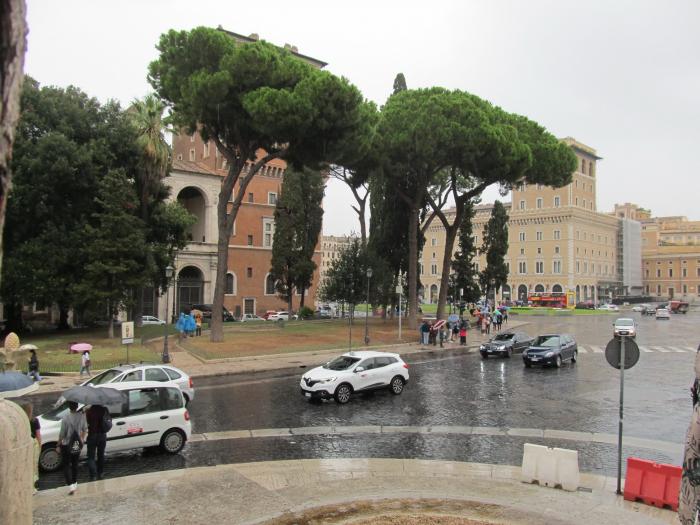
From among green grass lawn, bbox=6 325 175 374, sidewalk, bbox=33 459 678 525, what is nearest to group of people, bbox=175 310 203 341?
green grass lawn, bbox=6 325 175 374

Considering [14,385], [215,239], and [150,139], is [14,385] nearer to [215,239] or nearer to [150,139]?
[150,139]

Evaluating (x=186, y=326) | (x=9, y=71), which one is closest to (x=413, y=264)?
(x=186, y=326)

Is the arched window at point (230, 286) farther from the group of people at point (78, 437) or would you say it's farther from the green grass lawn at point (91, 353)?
the group of people at point (78, 437)

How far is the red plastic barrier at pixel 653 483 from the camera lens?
8.42m

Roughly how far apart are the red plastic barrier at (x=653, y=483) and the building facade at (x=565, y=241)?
9222cm

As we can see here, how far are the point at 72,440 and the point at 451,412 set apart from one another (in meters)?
9.77

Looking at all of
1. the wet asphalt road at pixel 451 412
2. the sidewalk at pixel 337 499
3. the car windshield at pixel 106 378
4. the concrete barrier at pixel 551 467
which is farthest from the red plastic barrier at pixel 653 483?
the car windshield at pixel 106 378

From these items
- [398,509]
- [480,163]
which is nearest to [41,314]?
[480,163]

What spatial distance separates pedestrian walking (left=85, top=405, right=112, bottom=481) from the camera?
9.92 m

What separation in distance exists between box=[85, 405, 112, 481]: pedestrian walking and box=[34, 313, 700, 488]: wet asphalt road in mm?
648

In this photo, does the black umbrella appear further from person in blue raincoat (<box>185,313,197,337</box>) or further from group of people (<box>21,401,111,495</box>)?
person in blue raincoat (<box>185,313,197,337</box>)

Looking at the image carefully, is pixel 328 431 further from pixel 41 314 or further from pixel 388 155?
pixel 41 314

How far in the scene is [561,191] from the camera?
104812mm

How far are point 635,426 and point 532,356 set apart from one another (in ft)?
35.2
